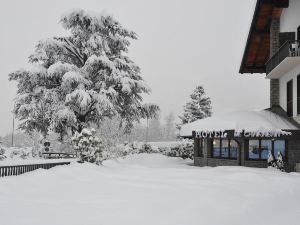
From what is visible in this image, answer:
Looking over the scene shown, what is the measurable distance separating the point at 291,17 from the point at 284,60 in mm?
3486

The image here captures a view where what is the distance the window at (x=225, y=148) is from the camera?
22.4m

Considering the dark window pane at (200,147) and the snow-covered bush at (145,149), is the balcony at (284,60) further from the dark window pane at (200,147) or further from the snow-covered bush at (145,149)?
the snow-covered bush at (145,149)

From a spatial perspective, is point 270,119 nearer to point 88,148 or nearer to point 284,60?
point 284,60

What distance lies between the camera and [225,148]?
2281 centimetres

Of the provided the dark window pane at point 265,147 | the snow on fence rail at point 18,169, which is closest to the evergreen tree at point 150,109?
the dark window pane at point 265,147

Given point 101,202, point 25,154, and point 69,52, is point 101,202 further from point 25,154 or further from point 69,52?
point 25,154

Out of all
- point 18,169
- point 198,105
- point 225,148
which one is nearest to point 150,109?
point 225,148

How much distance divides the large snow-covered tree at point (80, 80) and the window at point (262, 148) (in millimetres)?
8332

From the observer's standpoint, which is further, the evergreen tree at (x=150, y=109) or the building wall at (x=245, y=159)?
the evergreen tree at (x=150, y=109)

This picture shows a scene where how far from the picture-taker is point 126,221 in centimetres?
736

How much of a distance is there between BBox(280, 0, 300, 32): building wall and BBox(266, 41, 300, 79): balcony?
6.55ft

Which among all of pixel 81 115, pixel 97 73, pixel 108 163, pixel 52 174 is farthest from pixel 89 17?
pixel 52 174

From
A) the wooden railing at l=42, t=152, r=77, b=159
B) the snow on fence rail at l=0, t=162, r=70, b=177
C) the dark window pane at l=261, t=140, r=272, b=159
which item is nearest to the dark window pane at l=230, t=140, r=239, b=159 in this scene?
the dark window pane at l=261, t=140, r=272, b=159

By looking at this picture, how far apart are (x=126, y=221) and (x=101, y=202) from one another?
204cm
